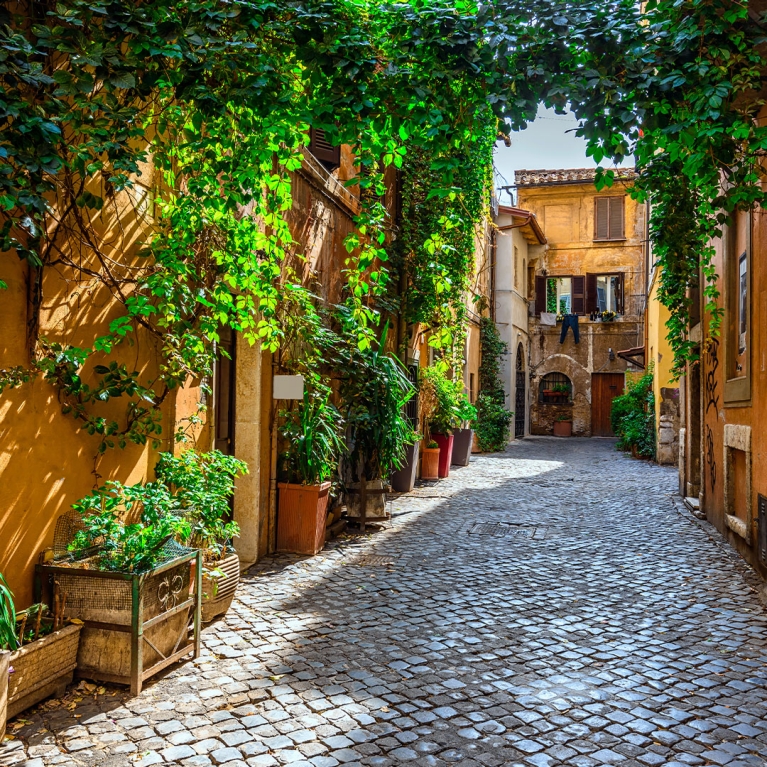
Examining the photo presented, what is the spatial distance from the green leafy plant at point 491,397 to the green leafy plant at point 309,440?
11153 millimetres

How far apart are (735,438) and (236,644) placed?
5141 mm

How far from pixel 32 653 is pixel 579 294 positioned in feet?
83.7

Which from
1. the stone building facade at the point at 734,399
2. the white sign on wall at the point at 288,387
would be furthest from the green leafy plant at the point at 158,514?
the stone building facade at the point at 734,399

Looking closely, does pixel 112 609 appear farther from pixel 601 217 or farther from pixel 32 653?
pixel 601 217

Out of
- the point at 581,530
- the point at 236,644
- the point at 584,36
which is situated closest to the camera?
the point at 584,36

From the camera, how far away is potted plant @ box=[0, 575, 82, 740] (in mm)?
3023

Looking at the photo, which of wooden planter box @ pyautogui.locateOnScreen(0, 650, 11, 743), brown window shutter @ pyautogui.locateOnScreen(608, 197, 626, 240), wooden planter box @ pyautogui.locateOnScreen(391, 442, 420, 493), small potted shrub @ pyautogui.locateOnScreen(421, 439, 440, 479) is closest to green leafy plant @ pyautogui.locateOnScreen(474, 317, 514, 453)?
small potted shrub @ pyautogui.locateOnScreen(421, 439, 440, 479)

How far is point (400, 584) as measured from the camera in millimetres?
A: 5734

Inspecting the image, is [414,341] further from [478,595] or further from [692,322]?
[478,595]

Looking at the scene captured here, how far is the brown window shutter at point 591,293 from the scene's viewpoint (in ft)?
86.8

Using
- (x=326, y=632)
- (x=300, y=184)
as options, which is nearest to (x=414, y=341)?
(x=300, y=184)

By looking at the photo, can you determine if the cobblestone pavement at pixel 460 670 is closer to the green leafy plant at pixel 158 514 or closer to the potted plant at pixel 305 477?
the potted plant at pixel 305 477

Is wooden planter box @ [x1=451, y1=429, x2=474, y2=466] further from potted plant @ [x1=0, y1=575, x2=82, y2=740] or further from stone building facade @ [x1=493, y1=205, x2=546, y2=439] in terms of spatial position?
potted plant @ [x1=0, y1=575, x2=82, y2=740]

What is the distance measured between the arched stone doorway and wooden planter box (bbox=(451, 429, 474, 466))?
26.6 feet
